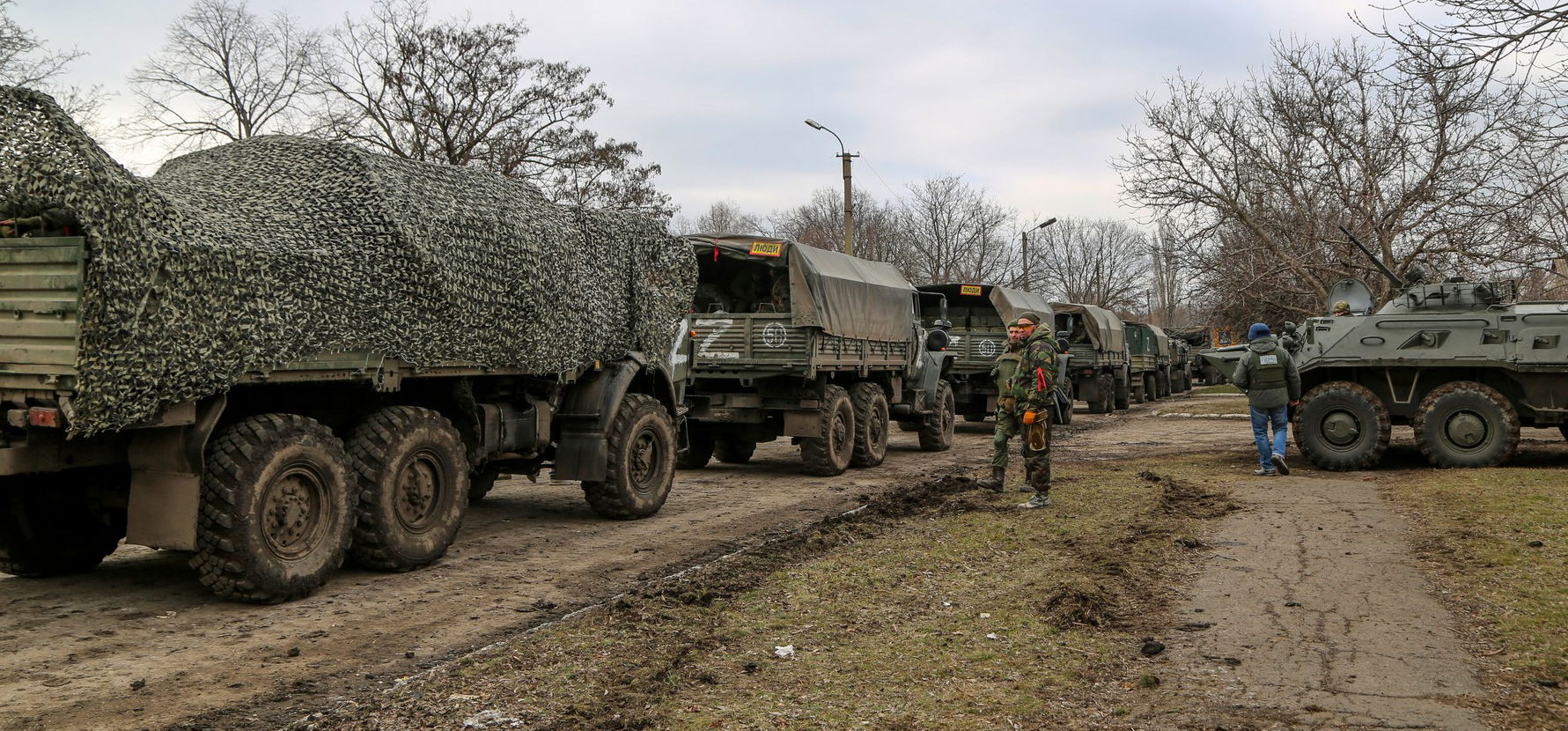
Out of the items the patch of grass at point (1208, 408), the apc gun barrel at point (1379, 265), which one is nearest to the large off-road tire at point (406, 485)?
the apc gun barrel at point (1379, 265)

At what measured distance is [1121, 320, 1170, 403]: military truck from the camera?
3306 cm

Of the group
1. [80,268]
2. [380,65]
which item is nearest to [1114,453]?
[80,268]

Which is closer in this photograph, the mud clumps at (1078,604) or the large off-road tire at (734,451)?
the mud clumps at (1078,604)

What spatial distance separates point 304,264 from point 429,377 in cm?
135

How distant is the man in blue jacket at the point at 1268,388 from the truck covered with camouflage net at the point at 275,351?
740cm

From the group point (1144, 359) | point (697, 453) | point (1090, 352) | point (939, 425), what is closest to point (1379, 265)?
point (939, 425)

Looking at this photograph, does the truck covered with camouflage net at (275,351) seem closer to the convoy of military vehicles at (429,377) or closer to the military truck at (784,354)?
the convoy of military vehicles at (429,377)

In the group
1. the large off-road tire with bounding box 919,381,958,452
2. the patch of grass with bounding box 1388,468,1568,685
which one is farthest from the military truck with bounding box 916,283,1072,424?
the patch of grass with bounding box 1388,468,1568,685

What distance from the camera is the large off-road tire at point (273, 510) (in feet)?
20.4

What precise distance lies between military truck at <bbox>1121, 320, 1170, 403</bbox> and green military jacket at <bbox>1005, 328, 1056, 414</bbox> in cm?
2182

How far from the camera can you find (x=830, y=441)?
13.6 meters

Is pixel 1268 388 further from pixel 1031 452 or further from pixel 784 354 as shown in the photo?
pixel 784 354

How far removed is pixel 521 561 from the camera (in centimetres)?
804

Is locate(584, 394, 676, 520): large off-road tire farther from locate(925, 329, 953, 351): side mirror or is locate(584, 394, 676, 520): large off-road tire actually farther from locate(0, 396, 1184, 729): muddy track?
locate(925, 329, 953, 351): side mirror
